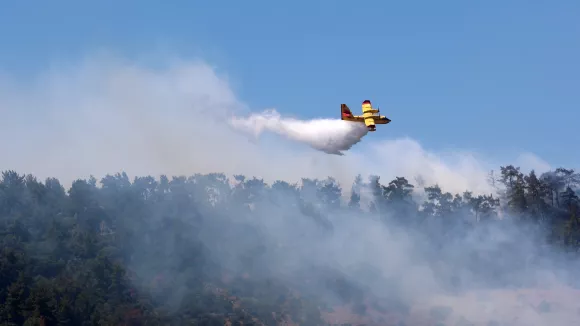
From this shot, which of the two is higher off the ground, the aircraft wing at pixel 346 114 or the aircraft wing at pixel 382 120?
the aircraft wing at pixel 346 114

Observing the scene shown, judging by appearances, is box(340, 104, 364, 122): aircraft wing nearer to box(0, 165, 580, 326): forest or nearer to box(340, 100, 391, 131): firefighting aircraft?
box(340, 100, 391, 131): firefighting aircraft

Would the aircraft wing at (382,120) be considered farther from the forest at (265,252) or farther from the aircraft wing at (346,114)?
the forest at (265,252)

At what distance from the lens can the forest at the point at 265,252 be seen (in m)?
104

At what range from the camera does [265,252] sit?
131m

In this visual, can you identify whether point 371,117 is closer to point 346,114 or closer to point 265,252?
point 346,114

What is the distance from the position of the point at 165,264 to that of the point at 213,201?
48.4 m

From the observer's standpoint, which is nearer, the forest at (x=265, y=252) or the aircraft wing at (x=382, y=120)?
the aircraft wing at (x=382, y=120)

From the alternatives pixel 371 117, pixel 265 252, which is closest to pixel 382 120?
pixel 371 117

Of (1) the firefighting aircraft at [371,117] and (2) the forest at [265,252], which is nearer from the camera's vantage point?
(1) the firefighting aircraft at [371,117]

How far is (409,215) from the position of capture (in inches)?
6161

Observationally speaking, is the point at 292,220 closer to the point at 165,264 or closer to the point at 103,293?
the point at 165,264

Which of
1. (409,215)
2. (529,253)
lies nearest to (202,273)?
(409,215)

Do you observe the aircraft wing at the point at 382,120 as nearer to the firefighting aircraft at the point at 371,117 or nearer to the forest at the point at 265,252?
the firefighting aircraft at the point at 371,117

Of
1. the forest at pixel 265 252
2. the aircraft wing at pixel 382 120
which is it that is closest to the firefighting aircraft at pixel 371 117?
the aircraft wing at pixel 382 120
